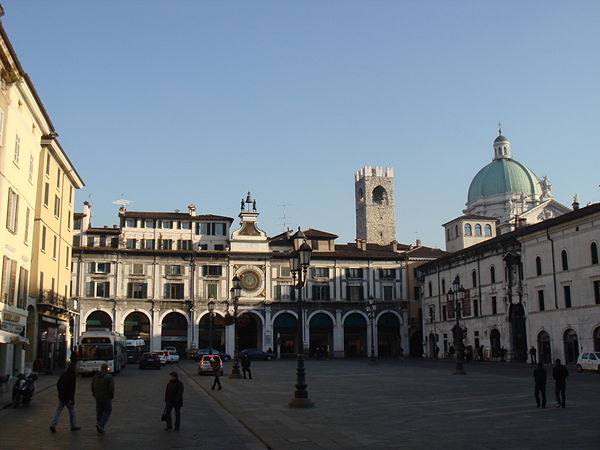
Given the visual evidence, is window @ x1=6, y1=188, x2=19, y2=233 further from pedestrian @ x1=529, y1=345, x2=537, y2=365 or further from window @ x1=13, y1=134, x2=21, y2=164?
pedestrian @ x1=529, y1=345, x2=537, y2=365

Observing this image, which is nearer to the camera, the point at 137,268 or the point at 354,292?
the point at 137,268

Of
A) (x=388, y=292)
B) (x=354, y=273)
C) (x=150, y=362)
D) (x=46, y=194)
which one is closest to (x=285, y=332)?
(x=354, y=273)

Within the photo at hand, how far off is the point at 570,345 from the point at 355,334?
34758 millimetres

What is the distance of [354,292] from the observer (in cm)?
8219

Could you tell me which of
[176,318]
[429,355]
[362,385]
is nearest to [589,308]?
[362,385]

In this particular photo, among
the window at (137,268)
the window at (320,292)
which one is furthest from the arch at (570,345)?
the window at (137,268)

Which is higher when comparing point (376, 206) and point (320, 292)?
point (376, 206)

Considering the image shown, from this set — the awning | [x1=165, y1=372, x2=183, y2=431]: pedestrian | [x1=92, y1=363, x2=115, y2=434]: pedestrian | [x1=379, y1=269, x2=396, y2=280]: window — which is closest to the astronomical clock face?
[x1=379, y1=269, x2=396, y2=280]: window

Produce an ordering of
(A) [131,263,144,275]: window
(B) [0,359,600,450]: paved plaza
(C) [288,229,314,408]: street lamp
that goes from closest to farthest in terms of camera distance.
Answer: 1. (B) [0,359,600,450]: paved plaza
2. (C) [288,229,314,408]: street lamp
3. (A) [131,263,144,275]: window

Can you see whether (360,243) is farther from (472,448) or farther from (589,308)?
(472,448)

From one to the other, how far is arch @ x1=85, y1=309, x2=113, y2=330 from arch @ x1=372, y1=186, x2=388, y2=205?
69854mm

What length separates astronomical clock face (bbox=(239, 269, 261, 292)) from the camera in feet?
259

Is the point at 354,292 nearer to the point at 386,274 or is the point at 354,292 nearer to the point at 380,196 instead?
the point at 386,274

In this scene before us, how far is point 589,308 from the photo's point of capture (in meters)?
48.6
